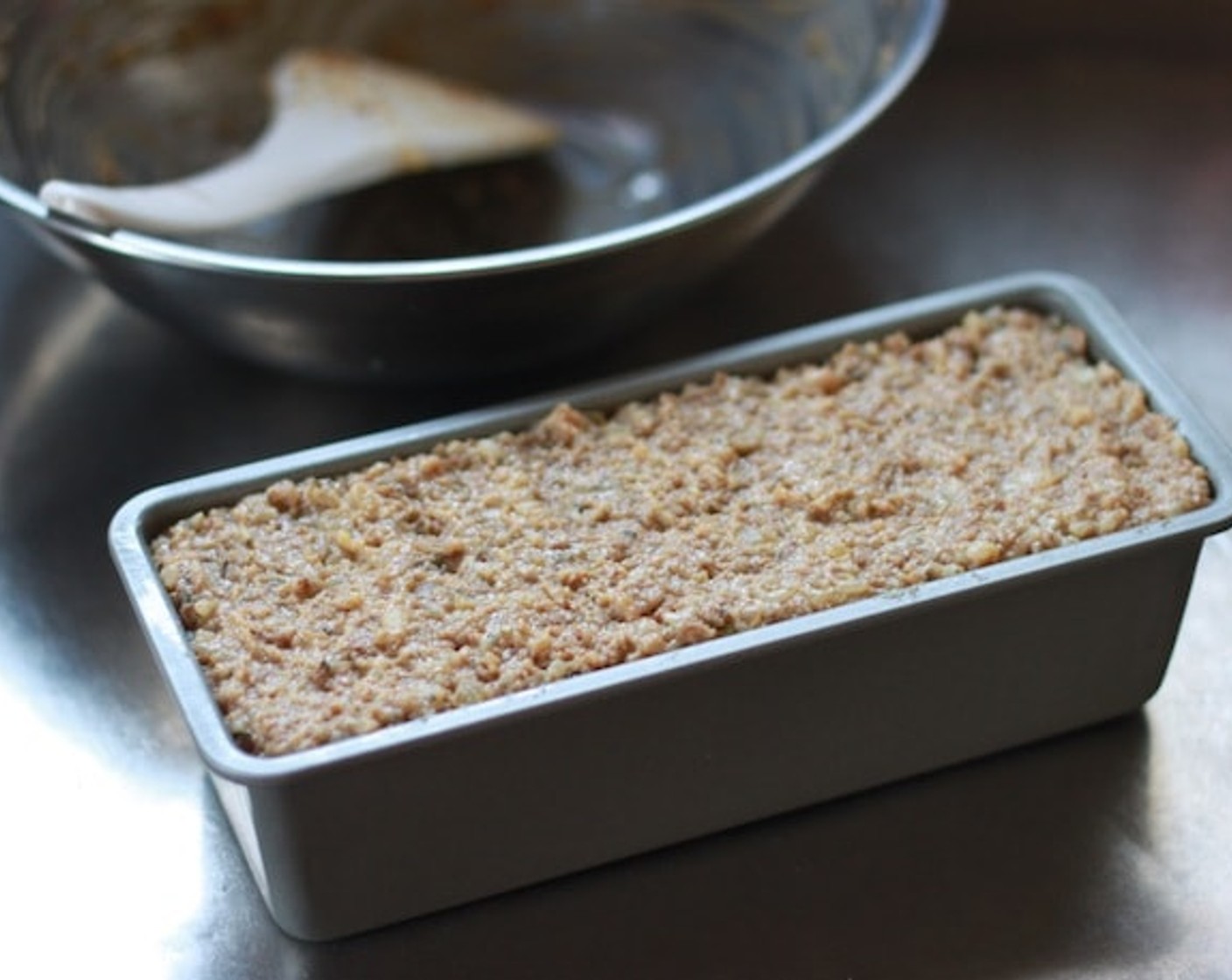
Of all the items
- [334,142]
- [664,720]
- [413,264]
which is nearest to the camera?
[664,720]

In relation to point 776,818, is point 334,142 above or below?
above

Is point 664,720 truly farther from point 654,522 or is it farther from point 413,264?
point 413,264

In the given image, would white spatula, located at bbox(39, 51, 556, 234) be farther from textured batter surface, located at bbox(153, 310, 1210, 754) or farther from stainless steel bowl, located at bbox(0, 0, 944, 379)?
textured batter surface, located at bbox(153, 310, 1210, 754)

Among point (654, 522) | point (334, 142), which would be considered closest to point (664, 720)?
point (654, 522)

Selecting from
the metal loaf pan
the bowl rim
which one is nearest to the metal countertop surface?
the metal loaf pan

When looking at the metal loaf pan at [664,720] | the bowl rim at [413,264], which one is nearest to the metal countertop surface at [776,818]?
the metal loaf pan at [664,720]

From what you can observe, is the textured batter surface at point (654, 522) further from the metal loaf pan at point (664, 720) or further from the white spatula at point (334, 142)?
the white spatula at point (334, 142)

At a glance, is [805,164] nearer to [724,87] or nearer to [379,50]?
[724,87]
